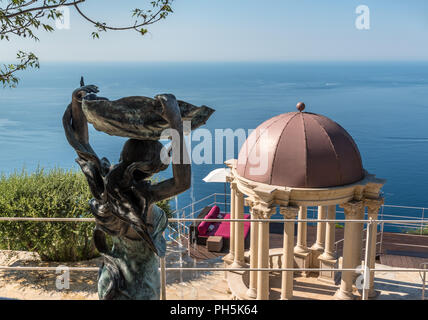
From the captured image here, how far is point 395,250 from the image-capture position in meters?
18.9

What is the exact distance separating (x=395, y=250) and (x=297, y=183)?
31.3 feet

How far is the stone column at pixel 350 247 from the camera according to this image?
1260 cm

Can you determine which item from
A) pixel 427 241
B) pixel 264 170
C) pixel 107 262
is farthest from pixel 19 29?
pixel 427 241

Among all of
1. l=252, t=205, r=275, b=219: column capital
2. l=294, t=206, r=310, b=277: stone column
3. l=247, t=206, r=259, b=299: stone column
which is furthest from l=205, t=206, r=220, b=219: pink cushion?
l=252, t=205, r=275, b=219: column capital

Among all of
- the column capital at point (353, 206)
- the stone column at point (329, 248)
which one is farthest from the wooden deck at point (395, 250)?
the column capital at point (353, 206)

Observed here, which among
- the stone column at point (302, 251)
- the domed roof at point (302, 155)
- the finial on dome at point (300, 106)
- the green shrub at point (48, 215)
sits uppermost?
the finial on dome at point (300, 106)

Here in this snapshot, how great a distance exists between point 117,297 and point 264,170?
9335 millimetres

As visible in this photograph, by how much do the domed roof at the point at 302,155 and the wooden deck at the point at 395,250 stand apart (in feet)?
19.7

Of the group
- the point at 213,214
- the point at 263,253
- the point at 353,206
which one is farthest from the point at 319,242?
the point at 213,214

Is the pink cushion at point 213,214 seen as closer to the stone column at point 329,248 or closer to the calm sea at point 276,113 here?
the stone column at point 329,248

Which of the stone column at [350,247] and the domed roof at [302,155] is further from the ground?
the domed roof at [302,155]

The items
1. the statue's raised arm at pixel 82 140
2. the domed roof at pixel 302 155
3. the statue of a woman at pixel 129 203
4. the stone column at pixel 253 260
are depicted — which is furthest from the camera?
the stone column at pixel 253 260

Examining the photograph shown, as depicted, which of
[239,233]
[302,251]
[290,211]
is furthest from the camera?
[302,251]

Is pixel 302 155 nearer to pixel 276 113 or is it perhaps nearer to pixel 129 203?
pixel 129 203
